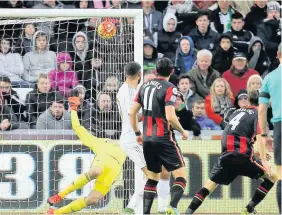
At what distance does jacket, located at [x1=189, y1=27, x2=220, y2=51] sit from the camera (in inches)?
695

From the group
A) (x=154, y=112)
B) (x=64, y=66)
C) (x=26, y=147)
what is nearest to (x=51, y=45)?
(x=64, y=66)

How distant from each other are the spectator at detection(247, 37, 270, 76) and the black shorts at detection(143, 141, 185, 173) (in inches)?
206

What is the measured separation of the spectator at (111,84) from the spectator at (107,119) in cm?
12

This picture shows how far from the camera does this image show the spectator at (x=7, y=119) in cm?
1516

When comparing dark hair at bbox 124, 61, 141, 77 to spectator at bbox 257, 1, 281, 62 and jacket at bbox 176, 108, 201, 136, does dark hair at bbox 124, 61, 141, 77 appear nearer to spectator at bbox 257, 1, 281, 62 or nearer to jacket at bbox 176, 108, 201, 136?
jacket at bbox 176, 108, 201, 136

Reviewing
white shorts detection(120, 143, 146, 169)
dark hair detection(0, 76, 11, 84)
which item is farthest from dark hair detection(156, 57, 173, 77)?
dark hair detection(0, 76, 11, 84)

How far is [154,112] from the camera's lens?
1254 cm

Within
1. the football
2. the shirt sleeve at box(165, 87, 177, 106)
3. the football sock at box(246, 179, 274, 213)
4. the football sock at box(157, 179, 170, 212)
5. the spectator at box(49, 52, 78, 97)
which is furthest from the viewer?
the spectator at box(49, 52, 78, 97)

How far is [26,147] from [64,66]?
1412 mm

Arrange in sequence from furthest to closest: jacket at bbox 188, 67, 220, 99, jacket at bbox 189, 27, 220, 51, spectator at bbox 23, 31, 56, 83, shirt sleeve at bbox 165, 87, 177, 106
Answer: jacket at bbox 189, 27, 220, 51 → jacket at bbox 188, 67, 220, 99 → spectator at bbox 23, 31, 56, 83 → shirt sleeve at bbox 165, 87, 177, 106

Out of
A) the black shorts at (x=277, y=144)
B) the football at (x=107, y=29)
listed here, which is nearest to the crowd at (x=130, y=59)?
the football at (x=107, y=29)

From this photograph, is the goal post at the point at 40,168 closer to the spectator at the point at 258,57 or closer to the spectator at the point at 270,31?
the spectator at the point at 258,57

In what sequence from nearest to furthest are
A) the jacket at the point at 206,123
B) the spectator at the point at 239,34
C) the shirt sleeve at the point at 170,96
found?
the shirt sleeve at the point at 170,96 < the jacket at the point at 206,123 < the spectator at the point at 239,34

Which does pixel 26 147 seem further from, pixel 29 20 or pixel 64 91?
pixel 29 20
